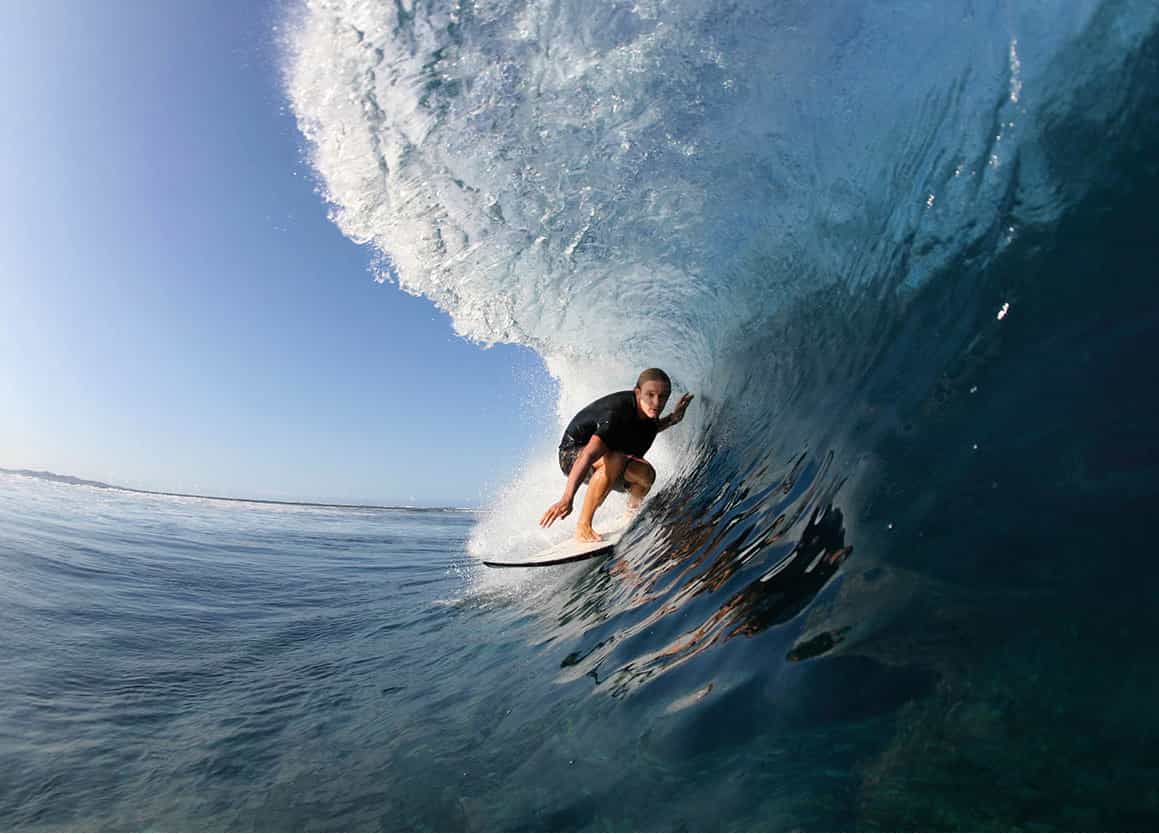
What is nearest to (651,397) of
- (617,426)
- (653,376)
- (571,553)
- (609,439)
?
(653,376)

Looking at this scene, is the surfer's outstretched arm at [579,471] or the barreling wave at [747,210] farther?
the surfer's outstretched arm at [579,471]

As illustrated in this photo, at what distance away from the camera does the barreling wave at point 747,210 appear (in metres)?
2.59

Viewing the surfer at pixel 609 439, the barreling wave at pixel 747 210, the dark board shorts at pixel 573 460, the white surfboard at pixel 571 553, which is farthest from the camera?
the dark board shorts at pixel 573 460

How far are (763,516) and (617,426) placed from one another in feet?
7.04

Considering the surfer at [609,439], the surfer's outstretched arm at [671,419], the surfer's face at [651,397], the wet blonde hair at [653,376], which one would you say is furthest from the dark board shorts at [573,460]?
the wet blonde hair at [653,376]

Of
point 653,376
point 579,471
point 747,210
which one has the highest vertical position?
point 747,210

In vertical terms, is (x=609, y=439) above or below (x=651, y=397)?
below

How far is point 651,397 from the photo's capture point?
525cm

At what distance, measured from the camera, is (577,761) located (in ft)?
5.71

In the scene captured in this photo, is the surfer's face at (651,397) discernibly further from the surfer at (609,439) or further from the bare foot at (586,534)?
the bare foot at (586,534)

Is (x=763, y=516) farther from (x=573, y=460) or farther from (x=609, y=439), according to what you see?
(x=573, y=460)

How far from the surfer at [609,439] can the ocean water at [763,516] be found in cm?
50

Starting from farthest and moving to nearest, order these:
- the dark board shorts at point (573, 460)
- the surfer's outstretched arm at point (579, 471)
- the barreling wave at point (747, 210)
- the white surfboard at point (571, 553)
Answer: the dark board shorts at point (573, 460) → the surfer's outstretched arm at point (579, 471) → the white surfboard at point (571, 553) → the barreling wave at point (747, 210)

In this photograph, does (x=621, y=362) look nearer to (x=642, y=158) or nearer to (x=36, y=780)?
(x=642, y=158)
